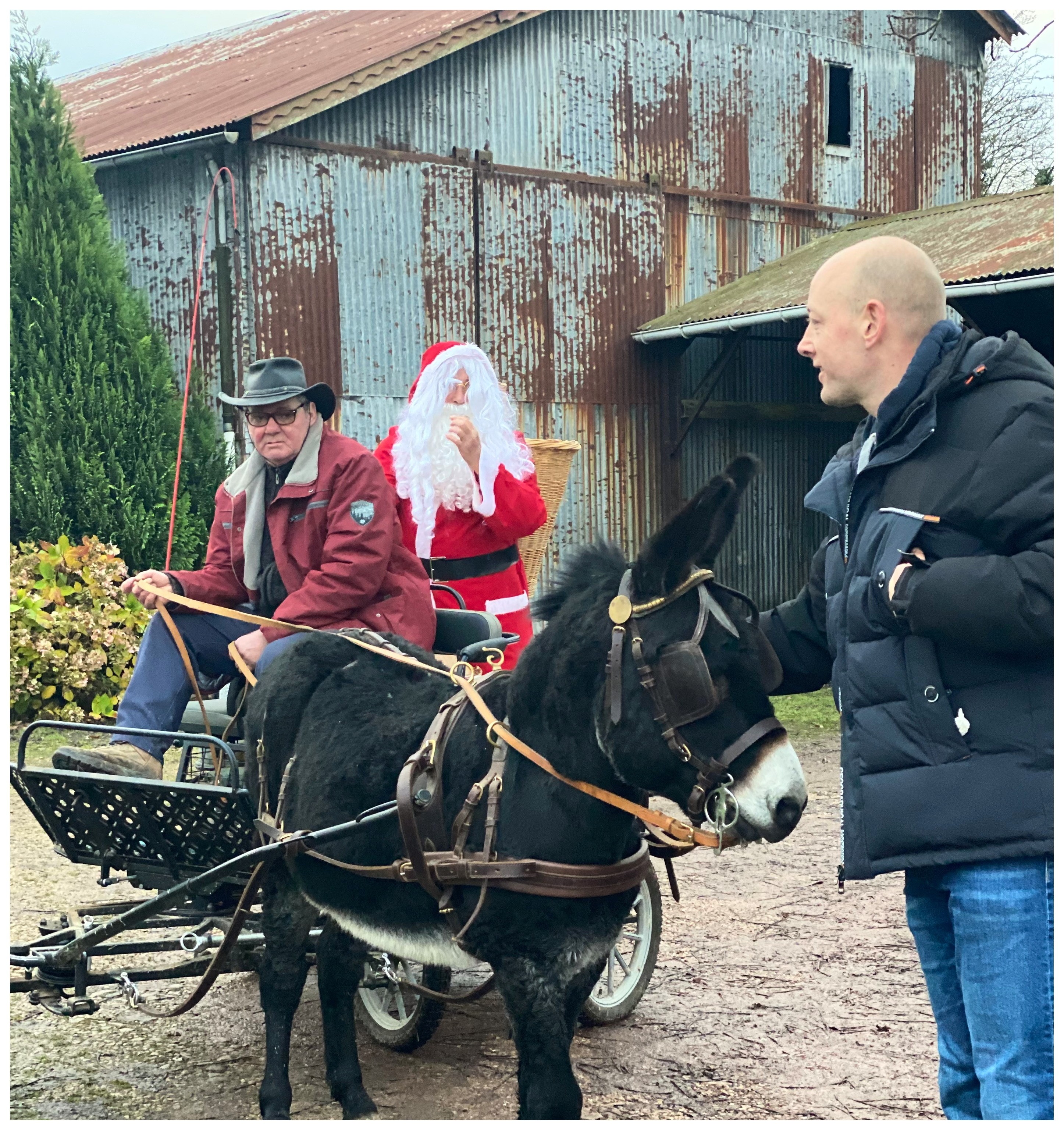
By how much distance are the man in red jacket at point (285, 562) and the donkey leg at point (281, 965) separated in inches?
27.6

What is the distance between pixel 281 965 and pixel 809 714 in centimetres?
770

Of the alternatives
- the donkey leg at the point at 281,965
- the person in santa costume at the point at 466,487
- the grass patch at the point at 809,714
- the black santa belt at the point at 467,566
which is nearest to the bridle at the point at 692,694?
the donkey leg at the point at 281,965

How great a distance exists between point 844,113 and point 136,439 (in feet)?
33.0

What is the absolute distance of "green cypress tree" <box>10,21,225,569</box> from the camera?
10.5 metres

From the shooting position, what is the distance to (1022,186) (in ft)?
79.2

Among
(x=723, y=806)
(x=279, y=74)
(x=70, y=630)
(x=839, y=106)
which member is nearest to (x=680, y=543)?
(x=723, y=806)

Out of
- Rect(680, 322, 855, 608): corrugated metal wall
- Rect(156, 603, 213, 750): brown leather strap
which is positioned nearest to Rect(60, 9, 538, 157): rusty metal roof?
Rect(680, 322, 855, 608): corrugated metal wall

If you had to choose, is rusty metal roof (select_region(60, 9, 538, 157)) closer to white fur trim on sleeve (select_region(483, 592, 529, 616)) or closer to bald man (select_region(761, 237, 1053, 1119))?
white fur trim on sleeve (select_region(483, 592, 529, 616))

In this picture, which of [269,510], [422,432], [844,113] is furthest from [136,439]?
[844,113]

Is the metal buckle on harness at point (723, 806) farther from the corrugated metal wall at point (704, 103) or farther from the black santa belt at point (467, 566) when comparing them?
the corrugated metal wall at point (704, 103)

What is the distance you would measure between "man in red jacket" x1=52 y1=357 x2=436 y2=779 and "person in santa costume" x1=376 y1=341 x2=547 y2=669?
71 centimetres

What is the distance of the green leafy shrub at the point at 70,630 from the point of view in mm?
9750

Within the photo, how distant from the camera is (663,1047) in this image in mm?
4152

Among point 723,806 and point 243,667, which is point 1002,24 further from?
point 723,806
